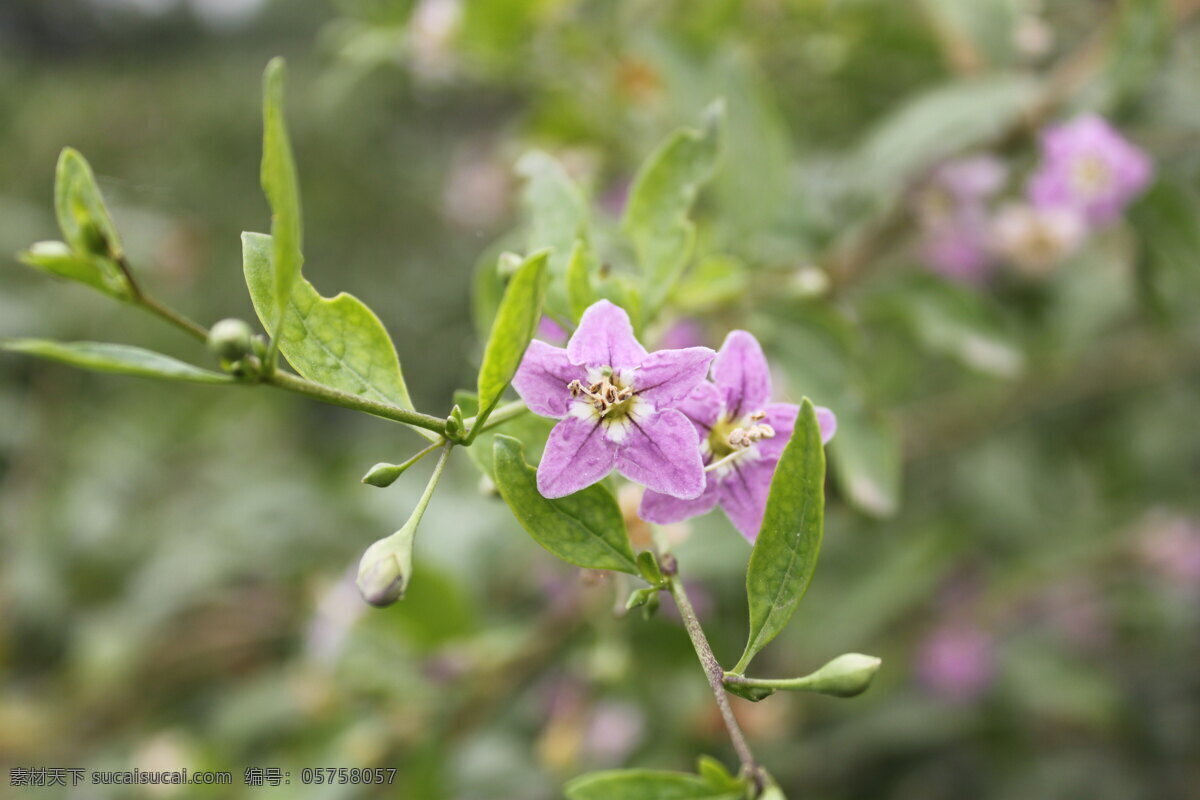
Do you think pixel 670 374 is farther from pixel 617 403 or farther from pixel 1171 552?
pixel 1171 552

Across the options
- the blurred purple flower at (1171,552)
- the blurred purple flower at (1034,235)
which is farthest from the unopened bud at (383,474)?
the blurred purple flower at (1171,552)

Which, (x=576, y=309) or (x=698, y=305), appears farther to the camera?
(x=698, y=305)

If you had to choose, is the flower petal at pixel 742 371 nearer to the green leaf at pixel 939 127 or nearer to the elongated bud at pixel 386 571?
the elongated bud at pixel 386 571

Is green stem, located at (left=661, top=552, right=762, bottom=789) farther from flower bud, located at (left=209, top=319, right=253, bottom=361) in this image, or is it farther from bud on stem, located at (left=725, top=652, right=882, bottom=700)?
flower bud, located at (left=209, top=319, right=253, bottom=361)

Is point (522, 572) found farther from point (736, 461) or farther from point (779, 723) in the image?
point (736, 461)

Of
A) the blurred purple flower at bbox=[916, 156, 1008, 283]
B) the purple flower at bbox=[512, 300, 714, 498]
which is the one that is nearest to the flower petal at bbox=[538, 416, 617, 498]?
the purple flower at bbox=[512, 300, 714, 498]

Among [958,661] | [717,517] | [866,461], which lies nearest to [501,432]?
[866,461]

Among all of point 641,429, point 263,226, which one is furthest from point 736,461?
point 263,226
